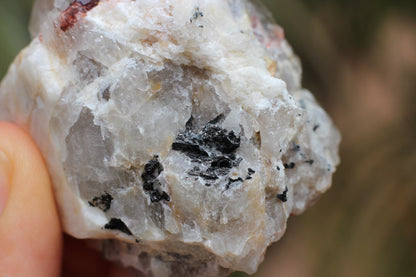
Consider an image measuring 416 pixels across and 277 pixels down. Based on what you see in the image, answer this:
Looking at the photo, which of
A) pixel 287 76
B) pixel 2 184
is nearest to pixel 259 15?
pixel 287 76

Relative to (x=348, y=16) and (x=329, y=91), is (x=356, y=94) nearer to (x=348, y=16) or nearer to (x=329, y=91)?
(x=329, y=91)

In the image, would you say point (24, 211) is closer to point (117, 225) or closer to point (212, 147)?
point (117, 225)

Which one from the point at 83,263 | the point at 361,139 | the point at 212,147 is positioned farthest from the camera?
the point at 361,139

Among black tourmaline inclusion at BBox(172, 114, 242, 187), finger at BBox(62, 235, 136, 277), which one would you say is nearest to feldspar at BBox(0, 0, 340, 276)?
black tourmaline inclusion at BBox(172, 114, 242, 187)

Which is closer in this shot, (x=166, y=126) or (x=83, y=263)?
(x=166, y=126)

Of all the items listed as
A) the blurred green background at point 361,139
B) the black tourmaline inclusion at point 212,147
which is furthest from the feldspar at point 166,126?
the blurred green background at point 361,139

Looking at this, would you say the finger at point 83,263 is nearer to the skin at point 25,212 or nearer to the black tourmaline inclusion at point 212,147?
the skin at point 25,212

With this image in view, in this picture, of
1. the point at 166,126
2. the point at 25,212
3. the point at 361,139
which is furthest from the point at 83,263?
the point at 361,139
